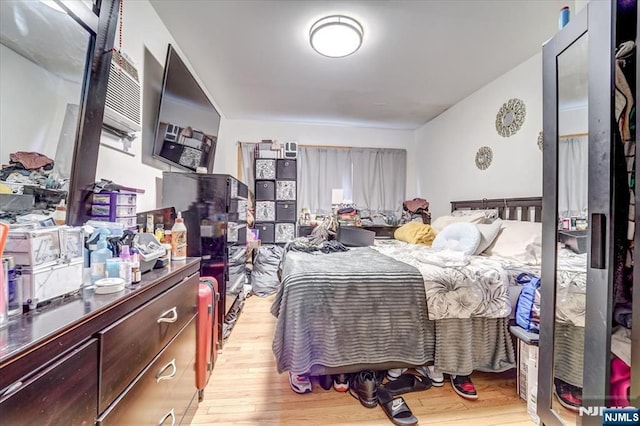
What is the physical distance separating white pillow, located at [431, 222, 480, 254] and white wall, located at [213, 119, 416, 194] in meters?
2.34

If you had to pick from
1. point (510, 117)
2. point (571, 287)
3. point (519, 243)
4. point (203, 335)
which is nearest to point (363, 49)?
point (510, 117)

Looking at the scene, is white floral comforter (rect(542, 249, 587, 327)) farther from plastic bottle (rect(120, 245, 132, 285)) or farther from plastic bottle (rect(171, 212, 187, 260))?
plastic bottle (rect(171, 212, 187, 260))

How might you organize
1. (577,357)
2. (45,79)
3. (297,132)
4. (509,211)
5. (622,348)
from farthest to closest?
1. (297,132)
2. (509,211)
3. (45,79)
4. (577,357)
5. (622,348)

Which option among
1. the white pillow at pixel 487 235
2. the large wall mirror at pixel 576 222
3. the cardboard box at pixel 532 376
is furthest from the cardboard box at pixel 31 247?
the white pillow at pixel 487 235

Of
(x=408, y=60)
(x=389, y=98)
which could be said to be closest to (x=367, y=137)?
(x=389, y=98)

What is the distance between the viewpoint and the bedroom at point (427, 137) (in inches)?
69.9

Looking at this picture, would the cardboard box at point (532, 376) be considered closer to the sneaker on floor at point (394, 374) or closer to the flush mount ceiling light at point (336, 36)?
the sneaker on floor at point (394, 374)

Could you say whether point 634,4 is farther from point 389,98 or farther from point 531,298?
point 389,98

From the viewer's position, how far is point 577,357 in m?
0.76

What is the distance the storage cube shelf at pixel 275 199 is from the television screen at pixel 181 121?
1296 mm

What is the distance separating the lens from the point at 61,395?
0.57 metres

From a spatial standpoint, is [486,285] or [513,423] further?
[486,285]

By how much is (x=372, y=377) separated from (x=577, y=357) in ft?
3.54

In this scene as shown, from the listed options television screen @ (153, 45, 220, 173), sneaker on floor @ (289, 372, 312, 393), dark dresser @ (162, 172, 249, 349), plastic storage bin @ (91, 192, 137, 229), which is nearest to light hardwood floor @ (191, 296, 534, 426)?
sneaker on floor @ (289, 372, 312, 393)
